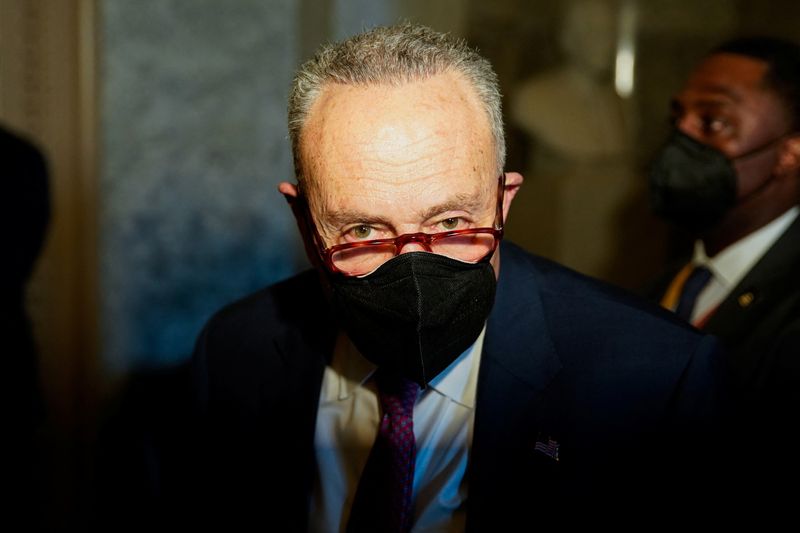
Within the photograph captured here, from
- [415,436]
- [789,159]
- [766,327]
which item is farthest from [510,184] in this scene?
[789,159]

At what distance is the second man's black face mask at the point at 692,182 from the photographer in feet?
9.05

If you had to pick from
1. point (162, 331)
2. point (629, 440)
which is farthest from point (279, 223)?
point (629, 440)

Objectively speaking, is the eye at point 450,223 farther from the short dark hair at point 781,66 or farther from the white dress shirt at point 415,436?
the short dark hair at point 781,66

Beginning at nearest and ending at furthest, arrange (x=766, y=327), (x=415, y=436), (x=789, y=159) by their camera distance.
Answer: (x=415, y=436), (x=766, y=327), (x=789, y=159)

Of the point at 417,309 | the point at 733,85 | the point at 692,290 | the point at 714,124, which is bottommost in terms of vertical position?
the point at 692,290

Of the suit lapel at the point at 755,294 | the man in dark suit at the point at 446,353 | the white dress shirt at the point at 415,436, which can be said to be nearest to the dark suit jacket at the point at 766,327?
the suit lapel at the point at 755,294

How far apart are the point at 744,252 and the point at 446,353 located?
1.44m

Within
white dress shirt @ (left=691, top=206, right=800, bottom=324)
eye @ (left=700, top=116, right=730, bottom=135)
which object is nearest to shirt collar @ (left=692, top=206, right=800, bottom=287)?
white dress shirt @ (left=691, top=206, right=800, bottom=324)

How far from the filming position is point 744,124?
2.78m

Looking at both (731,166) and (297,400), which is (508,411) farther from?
(731,166)

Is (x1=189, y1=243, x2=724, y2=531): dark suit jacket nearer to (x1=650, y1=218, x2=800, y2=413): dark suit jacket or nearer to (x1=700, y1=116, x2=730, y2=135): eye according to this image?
(x1=650, y1=218, x2=800, y2=413): dark suit jacket

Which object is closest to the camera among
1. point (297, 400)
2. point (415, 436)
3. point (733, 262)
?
point (415, 436)

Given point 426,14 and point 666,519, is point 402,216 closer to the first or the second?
point 666,519

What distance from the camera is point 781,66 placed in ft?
9.29
